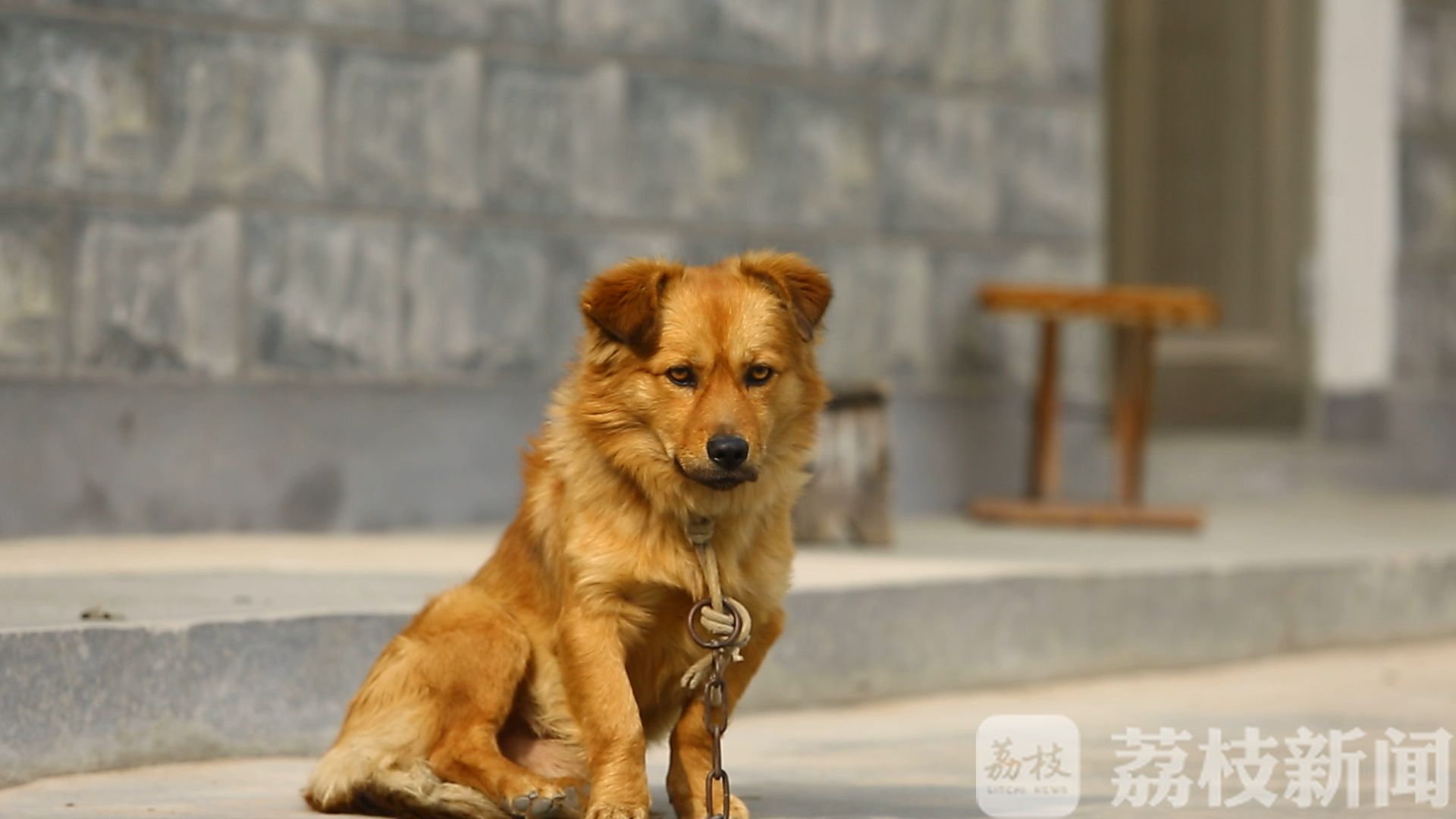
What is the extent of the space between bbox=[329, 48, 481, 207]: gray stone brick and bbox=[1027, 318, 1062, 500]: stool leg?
A: 2.46 meters

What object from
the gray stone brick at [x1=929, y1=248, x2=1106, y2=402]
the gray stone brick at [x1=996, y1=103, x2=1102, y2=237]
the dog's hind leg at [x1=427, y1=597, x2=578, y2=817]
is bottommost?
the dog's hind leg at [x1=427, y1=597, x2=578, y2=817]

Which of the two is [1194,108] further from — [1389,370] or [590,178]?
[590,178]

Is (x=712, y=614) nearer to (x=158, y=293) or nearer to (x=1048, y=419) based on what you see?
(x=158, y=293)

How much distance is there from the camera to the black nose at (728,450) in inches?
136

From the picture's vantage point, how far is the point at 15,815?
3.71m

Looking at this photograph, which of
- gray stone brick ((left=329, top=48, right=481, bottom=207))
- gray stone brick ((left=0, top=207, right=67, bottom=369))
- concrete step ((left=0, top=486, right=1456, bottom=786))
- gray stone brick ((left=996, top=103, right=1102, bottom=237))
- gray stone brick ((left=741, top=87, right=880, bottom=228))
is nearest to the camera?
concrete step ((left=0, top=486, right=1456, bottom=786))

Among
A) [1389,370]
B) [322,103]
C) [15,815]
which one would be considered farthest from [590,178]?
[1389,370]

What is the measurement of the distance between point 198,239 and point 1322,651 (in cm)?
409

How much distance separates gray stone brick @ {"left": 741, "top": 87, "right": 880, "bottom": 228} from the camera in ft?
24.3

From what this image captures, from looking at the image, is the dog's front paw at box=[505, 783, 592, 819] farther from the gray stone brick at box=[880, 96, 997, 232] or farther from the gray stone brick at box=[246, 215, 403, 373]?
the gray stone brick at box=[880, 96, 997, 232]

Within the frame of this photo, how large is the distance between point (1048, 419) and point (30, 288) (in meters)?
3.97

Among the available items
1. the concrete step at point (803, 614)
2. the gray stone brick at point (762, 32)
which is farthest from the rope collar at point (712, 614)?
the gray stone brick at point (762, 32)

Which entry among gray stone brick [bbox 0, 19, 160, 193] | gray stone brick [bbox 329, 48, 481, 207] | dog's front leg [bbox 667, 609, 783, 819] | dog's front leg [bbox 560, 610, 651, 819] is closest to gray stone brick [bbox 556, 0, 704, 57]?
gray stone brick [bbox 329, 48, 481, 207]

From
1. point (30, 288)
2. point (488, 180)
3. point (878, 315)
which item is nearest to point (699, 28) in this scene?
point (488, 180)
